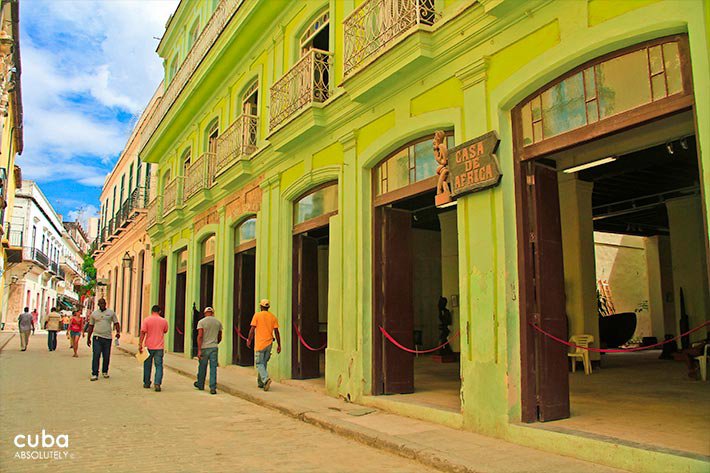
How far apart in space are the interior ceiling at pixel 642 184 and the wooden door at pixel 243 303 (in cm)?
807

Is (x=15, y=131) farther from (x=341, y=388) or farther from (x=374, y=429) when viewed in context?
(x=374, y=429)

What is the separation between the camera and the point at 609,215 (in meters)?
16.4

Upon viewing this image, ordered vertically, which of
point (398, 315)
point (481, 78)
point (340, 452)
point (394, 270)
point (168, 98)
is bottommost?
point (340, 452)

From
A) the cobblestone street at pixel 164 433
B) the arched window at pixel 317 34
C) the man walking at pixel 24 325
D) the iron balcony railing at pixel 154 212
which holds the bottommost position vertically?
the cobblestone street at pixel 164 433

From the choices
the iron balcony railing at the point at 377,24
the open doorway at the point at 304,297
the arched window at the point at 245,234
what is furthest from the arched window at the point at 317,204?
the arched window at the point at 245,234

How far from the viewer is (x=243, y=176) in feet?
45.6

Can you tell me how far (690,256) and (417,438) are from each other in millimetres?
11150

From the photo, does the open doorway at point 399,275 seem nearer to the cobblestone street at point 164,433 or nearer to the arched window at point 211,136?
the cobblestone street at point 164,433

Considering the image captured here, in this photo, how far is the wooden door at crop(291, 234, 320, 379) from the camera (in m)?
11.6

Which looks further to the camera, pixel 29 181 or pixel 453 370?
pixel 29 181

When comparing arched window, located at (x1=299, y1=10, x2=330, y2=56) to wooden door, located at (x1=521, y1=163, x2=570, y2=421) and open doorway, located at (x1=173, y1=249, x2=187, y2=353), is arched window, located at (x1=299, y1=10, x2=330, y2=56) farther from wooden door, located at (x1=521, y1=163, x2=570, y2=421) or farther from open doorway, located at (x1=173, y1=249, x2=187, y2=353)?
open doorway, located at (x1=173, y1=249, x2=187, y2=353)

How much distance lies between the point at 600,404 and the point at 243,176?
9.31 m

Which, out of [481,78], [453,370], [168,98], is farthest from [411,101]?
[168,98]

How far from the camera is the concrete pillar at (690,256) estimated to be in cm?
1424
